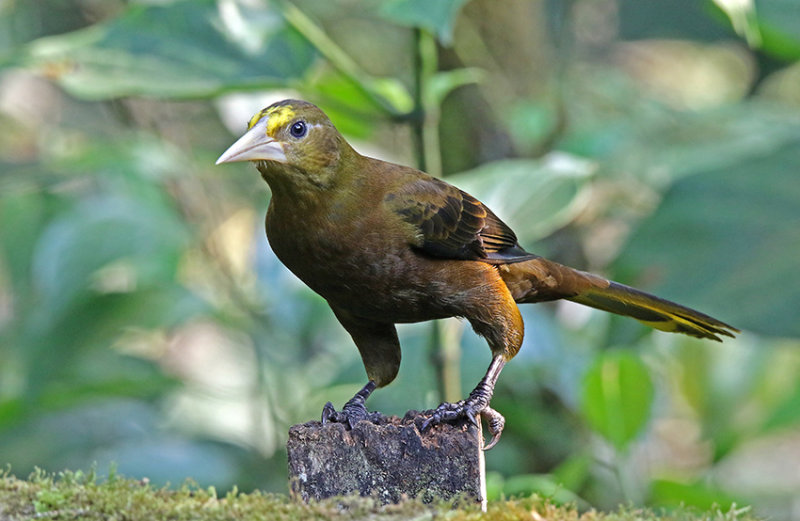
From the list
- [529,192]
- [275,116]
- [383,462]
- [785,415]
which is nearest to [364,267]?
[275,116]

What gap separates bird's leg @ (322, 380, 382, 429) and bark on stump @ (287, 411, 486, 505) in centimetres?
11

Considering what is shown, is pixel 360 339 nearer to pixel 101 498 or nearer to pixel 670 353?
pixel 101 498

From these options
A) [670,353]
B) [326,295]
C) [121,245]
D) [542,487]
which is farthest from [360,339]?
[670,353]

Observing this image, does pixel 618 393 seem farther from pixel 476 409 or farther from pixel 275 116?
pixel 275 116

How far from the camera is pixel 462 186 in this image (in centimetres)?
436

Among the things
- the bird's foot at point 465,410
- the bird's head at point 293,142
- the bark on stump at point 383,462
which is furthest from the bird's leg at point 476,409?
the bird's head at point 293,142

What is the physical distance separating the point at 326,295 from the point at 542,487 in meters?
1.22

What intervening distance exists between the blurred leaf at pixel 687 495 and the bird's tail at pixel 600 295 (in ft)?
4.43

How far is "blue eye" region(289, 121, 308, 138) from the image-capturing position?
3.22 m

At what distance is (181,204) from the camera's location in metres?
7.38

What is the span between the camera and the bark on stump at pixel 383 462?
8.98 ft

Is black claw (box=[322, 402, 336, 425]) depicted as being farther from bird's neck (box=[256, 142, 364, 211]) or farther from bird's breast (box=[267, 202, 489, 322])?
bird's neck (box=[256, 142, 364, 211])

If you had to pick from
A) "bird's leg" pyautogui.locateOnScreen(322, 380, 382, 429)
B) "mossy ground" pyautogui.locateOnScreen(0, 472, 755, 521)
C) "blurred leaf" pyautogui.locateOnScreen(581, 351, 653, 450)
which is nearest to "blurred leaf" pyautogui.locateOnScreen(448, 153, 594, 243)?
"blurred leaf" pyautogui.locateOnScreen(581, 351, 653, 450)

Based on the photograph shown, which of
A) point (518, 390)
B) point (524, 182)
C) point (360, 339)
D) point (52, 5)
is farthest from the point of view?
point (52, 5)
